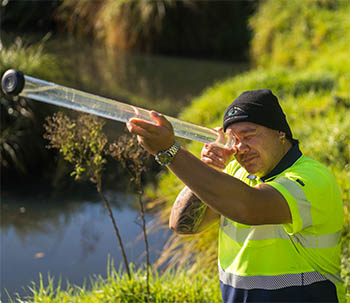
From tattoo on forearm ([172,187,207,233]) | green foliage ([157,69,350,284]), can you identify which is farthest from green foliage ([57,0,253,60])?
tattoo on forearm ([172,187,207,233])

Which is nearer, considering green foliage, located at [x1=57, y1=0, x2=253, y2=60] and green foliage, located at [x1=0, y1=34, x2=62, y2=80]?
green foliage, located at [x1=0, y1=34, x2=62, y2=80]

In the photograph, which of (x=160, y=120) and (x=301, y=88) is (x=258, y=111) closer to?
(x=160, y=120)

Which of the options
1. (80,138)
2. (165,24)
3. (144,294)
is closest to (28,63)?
(80,138)

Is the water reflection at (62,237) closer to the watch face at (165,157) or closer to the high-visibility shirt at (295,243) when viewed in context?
the high-visibility shirt at (295,243)

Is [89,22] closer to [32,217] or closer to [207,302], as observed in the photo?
[32,217]

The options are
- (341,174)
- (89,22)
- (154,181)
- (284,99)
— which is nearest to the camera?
(341,174)

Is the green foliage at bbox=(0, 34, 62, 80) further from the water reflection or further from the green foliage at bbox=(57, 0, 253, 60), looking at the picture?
the green foliage at bbox=(57, 0, 253, 60)

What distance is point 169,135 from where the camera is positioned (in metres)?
1.71

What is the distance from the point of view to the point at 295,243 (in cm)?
199

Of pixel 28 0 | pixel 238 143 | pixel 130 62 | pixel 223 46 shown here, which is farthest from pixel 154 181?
pixel 28 0

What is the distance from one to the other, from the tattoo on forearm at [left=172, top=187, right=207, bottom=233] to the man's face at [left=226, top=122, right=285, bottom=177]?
335 millimetres

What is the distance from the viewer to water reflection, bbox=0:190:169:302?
14.2ft

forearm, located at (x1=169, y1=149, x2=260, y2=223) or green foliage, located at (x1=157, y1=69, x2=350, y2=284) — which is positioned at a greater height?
forearm, located at (x1=169, y1=149, x2=260, y2=223)

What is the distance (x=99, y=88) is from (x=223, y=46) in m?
4.93
